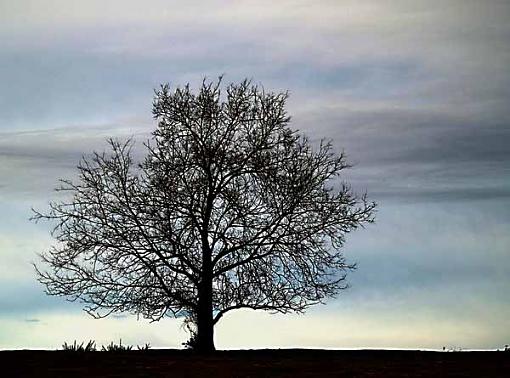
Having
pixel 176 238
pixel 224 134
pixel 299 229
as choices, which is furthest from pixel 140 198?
pixel 299 229

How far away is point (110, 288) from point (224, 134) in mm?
5821
